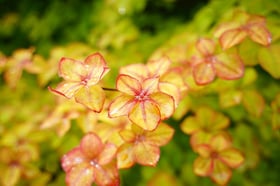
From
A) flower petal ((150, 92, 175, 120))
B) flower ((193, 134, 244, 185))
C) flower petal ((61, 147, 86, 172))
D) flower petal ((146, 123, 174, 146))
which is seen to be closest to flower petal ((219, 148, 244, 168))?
flower ((193, 134, 244, 185))

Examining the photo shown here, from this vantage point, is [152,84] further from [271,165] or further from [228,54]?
[271,165]

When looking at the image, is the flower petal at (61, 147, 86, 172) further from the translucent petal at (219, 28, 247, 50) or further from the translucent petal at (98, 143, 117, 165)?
the translucent petal at (219, 28, 247, 50)

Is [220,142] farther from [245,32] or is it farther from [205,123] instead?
[245,32]

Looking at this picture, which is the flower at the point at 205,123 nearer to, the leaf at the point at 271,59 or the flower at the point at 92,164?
the leaf at the point at 271,59

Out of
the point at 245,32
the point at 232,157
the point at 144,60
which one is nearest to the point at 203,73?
the point at 245,32

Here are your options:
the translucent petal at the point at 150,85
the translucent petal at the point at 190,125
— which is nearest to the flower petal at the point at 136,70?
the translucent petal at the point at 150,85
